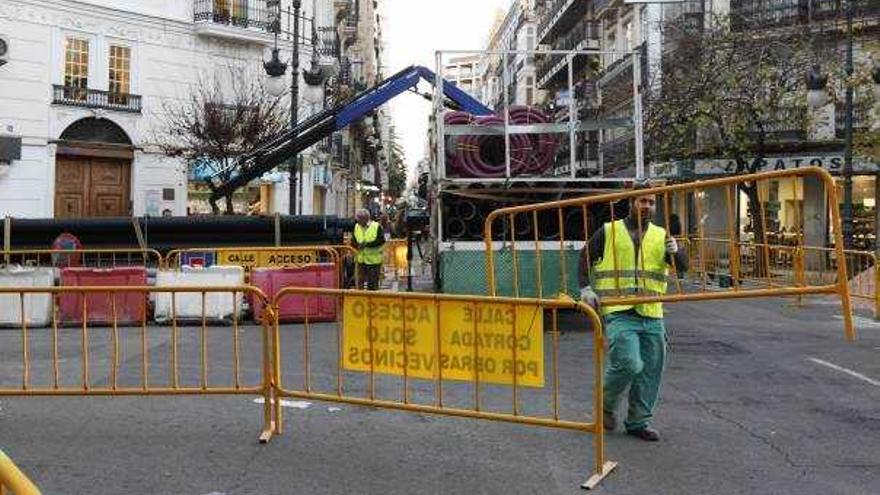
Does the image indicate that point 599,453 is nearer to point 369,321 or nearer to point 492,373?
point 492,373

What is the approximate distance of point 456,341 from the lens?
19.7ft

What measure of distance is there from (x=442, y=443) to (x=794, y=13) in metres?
28.0

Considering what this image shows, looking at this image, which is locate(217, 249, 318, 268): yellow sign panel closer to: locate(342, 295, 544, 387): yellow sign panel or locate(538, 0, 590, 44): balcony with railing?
locate(342, 295, 544, 387): yellow sign panel

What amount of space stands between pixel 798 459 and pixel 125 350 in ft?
24.8

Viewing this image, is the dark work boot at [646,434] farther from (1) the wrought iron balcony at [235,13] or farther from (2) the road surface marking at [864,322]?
(1) the wrought iron balcony at [235,13]

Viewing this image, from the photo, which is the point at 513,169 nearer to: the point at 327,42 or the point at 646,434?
the point at 646,434

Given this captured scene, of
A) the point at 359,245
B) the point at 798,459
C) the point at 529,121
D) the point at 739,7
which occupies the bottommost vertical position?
the point at 798,459

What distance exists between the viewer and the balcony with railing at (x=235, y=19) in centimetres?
3027

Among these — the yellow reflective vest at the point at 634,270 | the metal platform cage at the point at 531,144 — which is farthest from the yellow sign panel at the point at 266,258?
the yellow reflective vest at the point at 634,270

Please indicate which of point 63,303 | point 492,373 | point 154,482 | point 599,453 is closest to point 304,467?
point 154,482

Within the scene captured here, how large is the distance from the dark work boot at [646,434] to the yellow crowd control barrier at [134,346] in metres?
2.61

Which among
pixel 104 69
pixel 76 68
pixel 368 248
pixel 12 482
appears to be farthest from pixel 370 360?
pixel 104 69

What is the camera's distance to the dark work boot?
643 centimetres

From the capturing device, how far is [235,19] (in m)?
31.3
